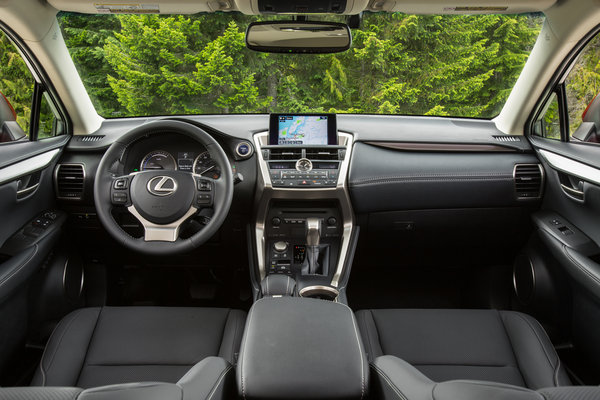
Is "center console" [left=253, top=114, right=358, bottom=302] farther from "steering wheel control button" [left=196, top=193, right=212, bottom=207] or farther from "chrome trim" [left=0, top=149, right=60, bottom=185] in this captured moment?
"chrome trim" [left=0, top=149, right=60, bottom=185]

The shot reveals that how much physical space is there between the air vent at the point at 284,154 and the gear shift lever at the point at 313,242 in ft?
1.29

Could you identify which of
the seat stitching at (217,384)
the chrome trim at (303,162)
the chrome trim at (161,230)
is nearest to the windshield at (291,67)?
the chrome trim at (303,162)

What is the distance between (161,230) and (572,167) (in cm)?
222

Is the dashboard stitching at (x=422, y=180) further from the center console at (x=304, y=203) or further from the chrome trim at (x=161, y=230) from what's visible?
the chrome trim at (x=161, y=230)

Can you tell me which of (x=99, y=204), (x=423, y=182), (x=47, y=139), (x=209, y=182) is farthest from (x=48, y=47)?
(x=423, y=182)

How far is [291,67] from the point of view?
15.9 ft

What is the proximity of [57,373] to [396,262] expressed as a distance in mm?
2197

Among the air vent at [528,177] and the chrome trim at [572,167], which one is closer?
the chrome trim at [572,167]

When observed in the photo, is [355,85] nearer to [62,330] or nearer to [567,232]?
[567,232]

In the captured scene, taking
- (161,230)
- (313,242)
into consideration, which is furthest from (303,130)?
(161,230)

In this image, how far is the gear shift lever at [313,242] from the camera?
8.77 ft

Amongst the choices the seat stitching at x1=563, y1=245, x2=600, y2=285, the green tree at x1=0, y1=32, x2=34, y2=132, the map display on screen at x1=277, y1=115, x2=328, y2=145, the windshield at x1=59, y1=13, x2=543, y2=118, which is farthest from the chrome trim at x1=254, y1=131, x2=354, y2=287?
the windshield at x1=59, y1=13, x2=543, y2=118

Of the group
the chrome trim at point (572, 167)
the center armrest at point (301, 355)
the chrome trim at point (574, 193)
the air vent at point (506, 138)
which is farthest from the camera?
the air vent at point (506, 138)

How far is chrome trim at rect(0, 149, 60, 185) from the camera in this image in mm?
2197
